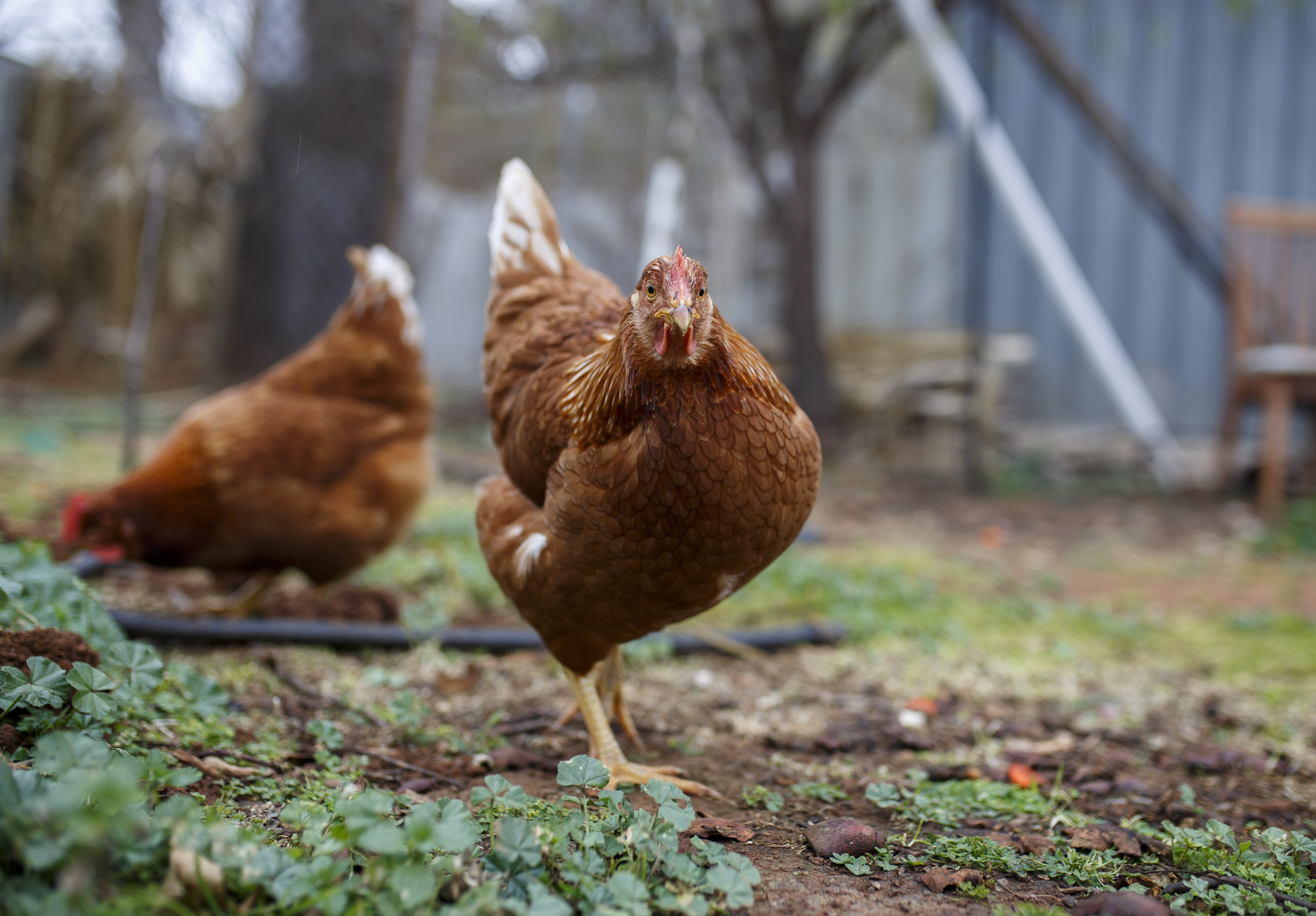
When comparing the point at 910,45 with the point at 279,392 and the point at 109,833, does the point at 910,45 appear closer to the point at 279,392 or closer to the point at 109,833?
the point at 279,392

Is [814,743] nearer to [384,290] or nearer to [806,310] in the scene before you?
[384,290]

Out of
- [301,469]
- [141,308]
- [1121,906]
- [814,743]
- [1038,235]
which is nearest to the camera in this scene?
[1121,906]

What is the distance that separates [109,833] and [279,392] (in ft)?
8.68

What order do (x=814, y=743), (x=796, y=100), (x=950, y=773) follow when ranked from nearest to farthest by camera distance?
(x=950, y=773), (x=814, y=743), (x=796, y=100)

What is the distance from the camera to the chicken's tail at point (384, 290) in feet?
12.5

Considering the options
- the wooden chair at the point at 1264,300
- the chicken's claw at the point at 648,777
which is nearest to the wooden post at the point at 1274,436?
the wooden chair at the point at 1264,300

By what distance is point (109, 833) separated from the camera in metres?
1.26

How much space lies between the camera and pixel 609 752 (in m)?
2.19

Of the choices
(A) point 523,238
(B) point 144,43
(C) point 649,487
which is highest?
(B) point 144,43

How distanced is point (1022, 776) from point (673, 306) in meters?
1.41

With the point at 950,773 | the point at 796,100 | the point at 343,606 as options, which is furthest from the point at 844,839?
the point at 796,100

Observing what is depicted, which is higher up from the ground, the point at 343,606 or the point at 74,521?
the point at 74,521

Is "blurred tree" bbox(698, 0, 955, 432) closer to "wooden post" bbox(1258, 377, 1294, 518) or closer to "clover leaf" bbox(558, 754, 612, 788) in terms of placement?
"wooden post" bbox(1258, 377, 1294, 518)

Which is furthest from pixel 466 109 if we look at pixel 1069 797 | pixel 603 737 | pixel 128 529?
pixel 1069 797
